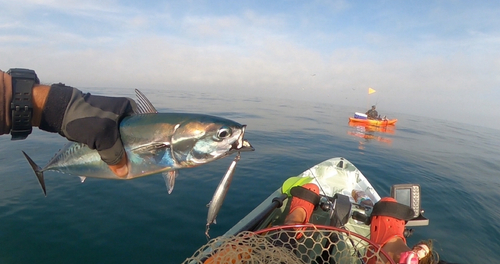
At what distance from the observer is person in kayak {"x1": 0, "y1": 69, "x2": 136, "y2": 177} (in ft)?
6.64

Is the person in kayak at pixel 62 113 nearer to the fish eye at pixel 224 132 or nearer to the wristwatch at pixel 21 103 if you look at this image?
the wristwatch at pixel 21 103

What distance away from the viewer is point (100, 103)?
7.32 ft

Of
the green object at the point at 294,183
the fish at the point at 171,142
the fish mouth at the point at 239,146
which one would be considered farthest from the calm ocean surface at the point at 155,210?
the fish mouth at the point at 239,146

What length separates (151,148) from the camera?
223 cm

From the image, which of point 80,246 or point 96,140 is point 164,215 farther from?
point 96,140

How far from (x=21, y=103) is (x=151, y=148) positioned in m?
1.20

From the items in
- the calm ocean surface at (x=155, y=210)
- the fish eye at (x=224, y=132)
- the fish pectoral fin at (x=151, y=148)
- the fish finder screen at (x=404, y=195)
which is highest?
the fish eye at (x=224, y=132)

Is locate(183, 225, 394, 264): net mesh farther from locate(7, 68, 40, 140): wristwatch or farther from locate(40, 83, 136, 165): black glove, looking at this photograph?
locate(7, 68, 40, 140): wristwatch

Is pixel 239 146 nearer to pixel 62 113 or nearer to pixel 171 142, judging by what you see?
pixel 171 142

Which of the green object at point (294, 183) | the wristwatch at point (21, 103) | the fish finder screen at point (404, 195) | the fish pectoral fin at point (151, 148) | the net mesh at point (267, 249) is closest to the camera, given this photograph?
the wristwatch at point (21, 103)

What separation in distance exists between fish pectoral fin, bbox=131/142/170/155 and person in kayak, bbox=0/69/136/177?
5.7 inches

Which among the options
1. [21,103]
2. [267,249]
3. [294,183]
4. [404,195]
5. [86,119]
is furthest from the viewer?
[294,183]

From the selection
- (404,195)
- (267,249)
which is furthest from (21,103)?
(404,195)

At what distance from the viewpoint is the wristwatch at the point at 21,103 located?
6.64 feet
